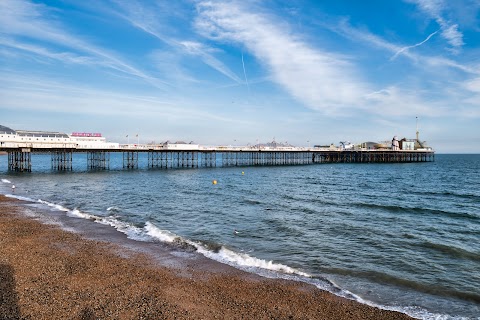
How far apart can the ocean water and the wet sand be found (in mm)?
1326

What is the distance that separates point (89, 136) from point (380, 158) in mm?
87480

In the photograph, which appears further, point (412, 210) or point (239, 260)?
point (412, 210)

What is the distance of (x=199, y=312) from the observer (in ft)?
28.3

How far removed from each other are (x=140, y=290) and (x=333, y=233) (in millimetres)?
11618

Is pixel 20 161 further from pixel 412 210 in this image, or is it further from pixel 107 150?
pixel 412 210

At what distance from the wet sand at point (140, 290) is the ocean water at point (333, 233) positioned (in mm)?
1326

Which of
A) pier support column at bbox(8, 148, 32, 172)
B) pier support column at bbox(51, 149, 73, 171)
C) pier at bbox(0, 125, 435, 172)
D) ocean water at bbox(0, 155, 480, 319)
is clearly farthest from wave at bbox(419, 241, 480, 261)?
pier support column at bbox(51, 149, 73, 171)

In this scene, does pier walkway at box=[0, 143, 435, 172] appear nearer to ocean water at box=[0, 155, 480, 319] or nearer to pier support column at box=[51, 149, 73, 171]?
pier support column at box=[51, 149, 73, 171]

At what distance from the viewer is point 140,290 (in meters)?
9.84

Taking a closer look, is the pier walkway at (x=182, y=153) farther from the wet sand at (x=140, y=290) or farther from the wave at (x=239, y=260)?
the wet sand at (x=140, y=290)

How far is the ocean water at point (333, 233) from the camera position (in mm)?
11344

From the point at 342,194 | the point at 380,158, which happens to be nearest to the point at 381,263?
the point at 342,194

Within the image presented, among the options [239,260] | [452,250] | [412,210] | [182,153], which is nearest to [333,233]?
[452,250]

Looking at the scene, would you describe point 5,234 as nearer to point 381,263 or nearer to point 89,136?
point 381,263
